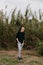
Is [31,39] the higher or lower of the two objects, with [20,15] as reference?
lower

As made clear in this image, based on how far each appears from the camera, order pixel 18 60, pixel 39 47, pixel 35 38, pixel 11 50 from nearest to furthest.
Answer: pixel 18 60 → pixel 39 47 → pixel 11 50 → pixel 35 38

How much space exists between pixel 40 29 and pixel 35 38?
866 mm

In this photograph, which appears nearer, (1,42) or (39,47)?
(39,47)

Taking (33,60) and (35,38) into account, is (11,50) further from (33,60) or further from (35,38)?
(33,60)

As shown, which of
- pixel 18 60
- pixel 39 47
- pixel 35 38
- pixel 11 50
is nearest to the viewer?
pixel 18 60

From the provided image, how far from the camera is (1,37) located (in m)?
18.6

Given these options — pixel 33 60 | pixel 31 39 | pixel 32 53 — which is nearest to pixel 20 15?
pixel 31 39

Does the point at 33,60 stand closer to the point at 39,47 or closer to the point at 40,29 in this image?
the point at 39,47

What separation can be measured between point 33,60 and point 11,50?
146 inches

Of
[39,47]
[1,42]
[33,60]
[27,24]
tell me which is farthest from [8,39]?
[33,60]

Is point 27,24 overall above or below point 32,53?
above

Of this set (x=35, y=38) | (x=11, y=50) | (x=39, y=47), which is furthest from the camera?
(x=35, y=38)

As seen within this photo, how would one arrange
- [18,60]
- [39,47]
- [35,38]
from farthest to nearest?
1. [35,38]
2. [39,47]
3. [18,60]

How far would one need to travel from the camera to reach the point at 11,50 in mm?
18000
